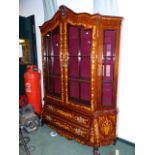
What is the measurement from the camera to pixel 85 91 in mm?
2549

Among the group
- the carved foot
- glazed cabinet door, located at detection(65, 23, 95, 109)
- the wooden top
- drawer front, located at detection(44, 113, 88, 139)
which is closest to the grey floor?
the carved foot

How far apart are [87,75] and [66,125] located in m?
0.89

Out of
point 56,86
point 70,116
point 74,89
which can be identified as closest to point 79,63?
point 74,89

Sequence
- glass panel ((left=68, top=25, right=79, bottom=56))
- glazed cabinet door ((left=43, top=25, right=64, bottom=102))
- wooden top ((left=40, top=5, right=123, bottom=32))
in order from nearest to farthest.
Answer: wooden top ((left=40, top=5, right=123, bottom=32))
glass panel ((left=68, top=25, right=79, bottom=56))
glazed cabinet door ((left=43, top=25, right=64, bottom=102))

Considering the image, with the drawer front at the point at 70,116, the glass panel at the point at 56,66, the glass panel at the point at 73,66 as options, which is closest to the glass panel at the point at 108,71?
the glass panel at the point at 73,66

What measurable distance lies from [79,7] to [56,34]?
0.63 metres

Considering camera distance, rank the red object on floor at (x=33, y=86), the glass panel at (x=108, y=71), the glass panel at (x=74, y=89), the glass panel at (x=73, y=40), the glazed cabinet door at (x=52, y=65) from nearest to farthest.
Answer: the glass panel at (x=108, y=71)
the glass panel at (x=73, y=40)
the glass panel at (x=74, y=89)
the glazed cabinet door at (x=52, y=65)
the red object on floor at (x=33, y=86)

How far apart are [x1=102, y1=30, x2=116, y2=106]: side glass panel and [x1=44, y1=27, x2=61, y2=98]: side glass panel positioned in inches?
34.0

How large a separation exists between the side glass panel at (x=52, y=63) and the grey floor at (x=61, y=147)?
0.76 metres

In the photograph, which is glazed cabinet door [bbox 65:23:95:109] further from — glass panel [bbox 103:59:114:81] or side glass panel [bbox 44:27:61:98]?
side glass panel [bbox 44:27:61:98]

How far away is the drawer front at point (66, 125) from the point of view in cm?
240

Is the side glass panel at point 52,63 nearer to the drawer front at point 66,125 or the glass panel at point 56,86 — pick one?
the glass panel at point 56,86

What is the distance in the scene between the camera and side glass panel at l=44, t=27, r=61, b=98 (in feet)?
9.46

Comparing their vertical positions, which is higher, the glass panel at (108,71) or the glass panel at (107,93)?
the glass panel at (108,71)
